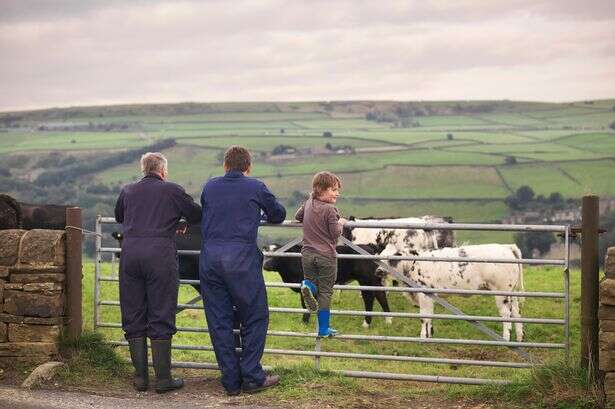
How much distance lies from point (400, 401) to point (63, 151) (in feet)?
277

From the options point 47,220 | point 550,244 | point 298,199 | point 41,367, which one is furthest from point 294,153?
point 41,367

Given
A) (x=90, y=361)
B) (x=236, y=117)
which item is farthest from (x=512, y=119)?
(x=90, y=361)

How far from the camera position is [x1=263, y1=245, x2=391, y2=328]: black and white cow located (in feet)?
54.7

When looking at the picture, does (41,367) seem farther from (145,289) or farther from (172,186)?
(172,186)

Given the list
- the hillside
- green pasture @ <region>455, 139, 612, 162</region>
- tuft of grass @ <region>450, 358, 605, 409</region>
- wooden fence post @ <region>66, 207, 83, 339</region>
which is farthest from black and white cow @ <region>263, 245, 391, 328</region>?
green pasture @ <region>455, 139, 612, 162</region>

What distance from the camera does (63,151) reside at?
295ft

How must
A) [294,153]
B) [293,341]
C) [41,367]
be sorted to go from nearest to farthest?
1. [41,367]
2. [293,341]
3. [294,153]

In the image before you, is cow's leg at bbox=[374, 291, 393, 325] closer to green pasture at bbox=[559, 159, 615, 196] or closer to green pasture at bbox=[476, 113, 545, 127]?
green pasture at bbox=[559, 159, 615, 196]

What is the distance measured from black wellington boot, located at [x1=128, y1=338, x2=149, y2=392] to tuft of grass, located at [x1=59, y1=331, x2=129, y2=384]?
1.39ft

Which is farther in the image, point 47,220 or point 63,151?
point 63,151

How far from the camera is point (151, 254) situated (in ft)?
30.3

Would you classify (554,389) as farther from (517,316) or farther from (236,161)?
(517,316)

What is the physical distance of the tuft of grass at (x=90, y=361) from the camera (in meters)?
9.79

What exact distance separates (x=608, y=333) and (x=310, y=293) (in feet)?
9.42
